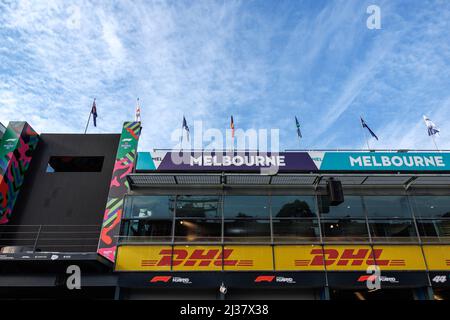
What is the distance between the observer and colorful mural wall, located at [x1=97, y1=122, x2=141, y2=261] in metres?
14.2

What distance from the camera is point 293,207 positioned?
1506 centimetres

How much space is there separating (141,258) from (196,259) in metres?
2.40

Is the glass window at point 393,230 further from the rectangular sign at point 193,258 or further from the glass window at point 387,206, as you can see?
the rectangular sign at point 193,258

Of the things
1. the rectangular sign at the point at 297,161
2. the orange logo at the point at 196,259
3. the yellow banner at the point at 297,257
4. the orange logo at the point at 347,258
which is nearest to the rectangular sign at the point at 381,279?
the orange logo at the point at 347,258

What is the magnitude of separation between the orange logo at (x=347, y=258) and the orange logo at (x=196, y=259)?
2.81m

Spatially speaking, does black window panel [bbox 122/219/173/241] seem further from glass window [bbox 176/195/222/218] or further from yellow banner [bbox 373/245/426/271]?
yellow banner [bbox 373/245/426/271]

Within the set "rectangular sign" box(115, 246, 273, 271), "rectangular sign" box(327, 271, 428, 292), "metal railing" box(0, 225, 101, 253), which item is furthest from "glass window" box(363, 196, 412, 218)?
"metal railing" box(0, 225, 101, 253)
